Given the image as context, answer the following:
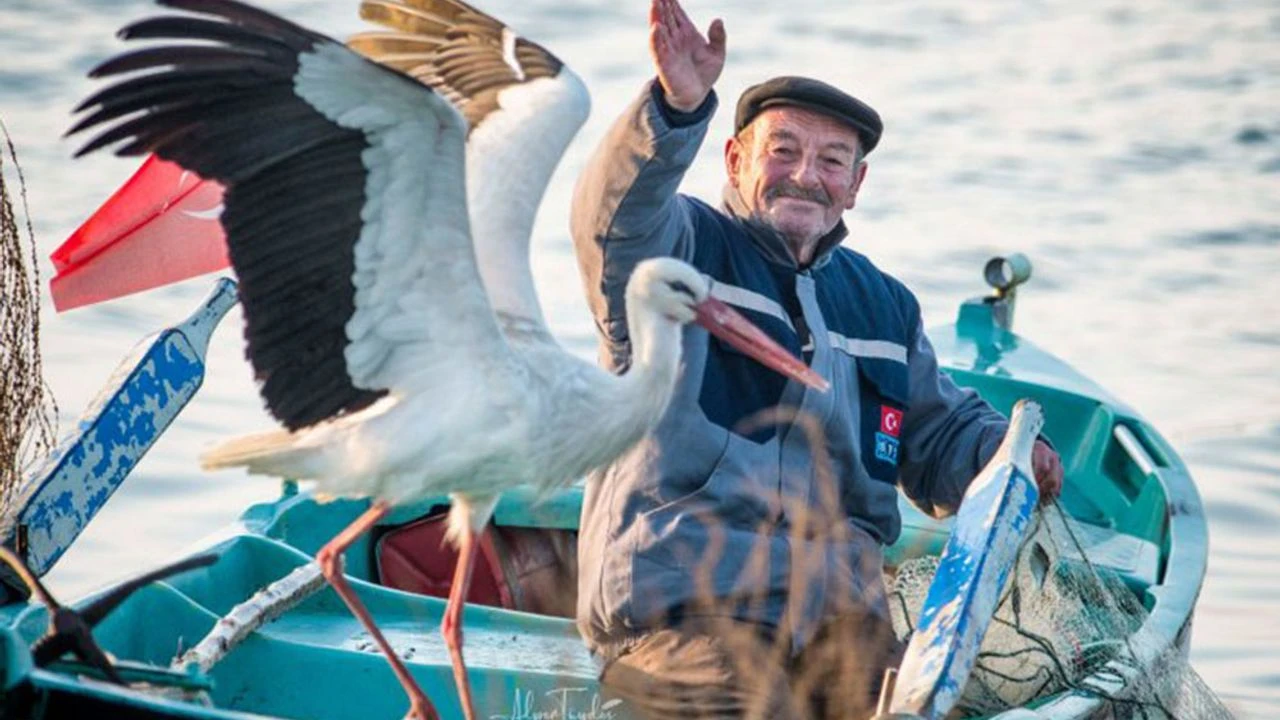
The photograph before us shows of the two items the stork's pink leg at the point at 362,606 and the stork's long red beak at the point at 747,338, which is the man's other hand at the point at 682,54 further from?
the stork's pink leg at the point at 362,606

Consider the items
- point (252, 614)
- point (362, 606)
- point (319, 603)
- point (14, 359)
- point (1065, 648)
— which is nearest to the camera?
point (362, 606)

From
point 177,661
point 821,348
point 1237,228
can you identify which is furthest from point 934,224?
point 177,661

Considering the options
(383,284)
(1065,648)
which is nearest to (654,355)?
(383,284)

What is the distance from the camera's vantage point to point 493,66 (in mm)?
5863

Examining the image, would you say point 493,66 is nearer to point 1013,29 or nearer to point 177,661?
point 177,661

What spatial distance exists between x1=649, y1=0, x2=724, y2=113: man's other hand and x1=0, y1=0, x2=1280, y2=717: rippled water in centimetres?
381

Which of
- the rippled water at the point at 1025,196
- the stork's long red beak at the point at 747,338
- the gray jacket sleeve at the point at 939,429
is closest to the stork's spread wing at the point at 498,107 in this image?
the stork's long red beak at the point at 747,338

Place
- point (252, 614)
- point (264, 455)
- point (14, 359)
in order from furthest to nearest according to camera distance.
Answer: point (14, 359), point (252, 614), point (264, 455)

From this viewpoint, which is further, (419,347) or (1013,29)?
(1013,29)

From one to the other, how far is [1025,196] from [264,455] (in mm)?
8866

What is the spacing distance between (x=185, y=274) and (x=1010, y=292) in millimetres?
3655

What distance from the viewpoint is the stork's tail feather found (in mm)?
5039

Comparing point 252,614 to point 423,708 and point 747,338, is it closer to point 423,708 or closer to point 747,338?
point 423,708

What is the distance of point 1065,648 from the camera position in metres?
6.25
